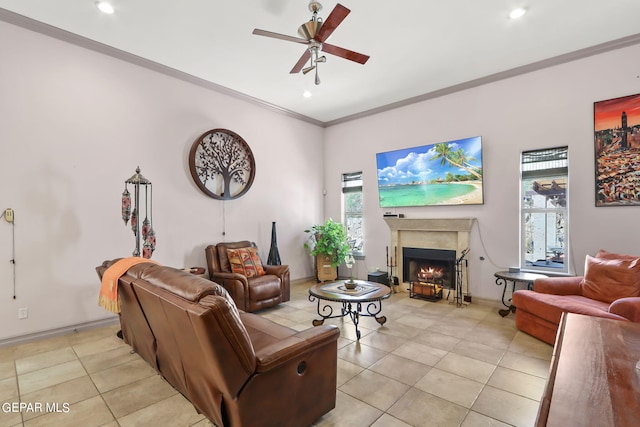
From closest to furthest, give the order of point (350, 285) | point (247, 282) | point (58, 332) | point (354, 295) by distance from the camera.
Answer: point (354, 295) < point (58, 332) < point (350, 285) < point (247, 282)

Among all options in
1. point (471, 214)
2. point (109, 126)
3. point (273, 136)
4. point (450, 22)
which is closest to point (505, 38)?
point (450, 22)

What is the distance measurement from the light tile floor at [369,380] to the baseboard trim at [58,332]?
8cm

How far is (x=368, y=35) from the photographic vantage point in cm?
360

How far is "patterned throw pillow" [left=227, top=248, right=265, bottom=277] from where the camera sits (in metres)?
4.63

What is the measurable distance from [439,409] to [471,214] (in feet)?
11.0

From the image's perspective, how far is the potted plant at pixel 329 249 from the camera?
19.3 feet

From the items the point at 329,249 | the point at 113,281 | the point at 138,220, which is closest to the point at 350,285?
the point at 329,249

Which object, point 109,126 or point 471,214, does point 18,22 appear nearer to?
point 109,126

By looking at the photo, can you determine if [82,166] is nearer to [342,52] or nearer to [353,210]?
[342,52]

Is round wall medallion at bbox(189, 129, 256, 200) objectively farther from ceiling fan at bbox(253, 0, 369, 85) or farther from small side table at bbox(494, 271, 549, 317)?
small side table at bbox(494, 271, 549, 317)

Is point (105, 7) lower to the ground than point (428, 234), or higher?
higher

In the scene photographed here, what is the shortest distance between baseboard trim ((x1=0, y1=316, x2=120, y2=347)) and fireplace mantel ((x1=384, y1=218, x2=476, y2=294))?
14.4 ft

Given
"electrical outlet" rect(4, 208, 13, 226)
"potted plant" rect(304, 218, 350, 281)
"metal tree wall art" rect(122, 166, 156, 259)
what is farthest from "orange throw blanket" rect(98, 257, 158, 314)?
"potted plant" rect(304, 218, 350, 281)

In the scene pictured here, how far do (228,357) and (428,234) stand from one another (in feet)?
14.5
